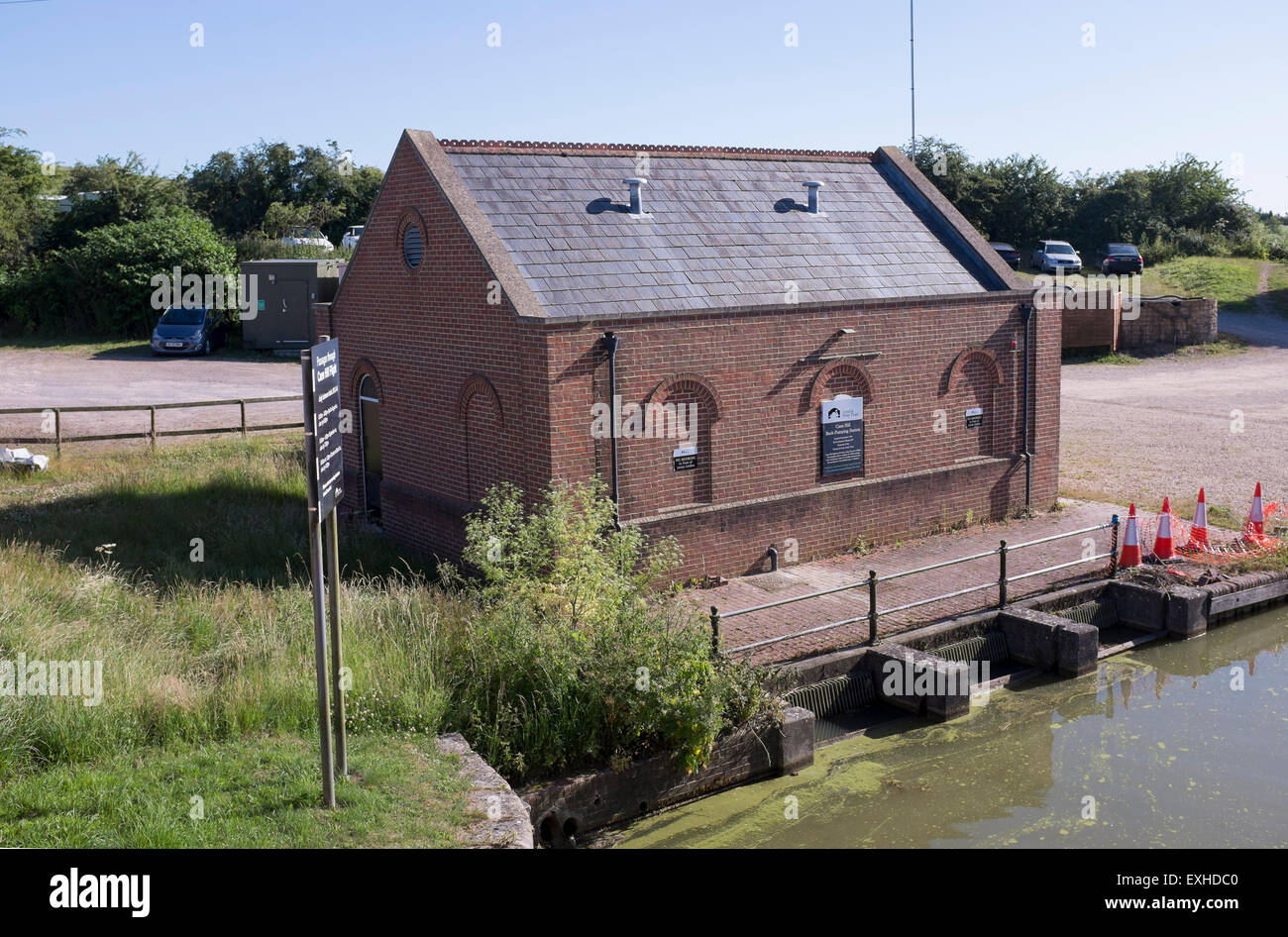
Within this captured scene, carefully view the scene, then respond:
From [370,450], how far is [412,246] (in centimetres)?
367

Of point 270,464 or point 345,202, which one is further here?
point 345,202

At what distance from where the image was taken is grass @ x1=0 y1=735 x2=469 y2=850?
6.86 m

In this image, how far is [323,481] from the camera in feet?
22.6

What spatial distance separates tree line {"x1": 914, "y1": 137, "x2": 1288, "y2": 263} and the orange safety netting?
135 feet

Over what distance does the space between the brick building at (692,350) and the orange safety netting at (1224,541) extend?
86.2 inches

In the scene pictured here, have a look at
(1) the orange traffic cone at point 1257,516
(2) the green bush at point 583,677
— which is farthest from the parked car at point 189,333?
(1) the orange traffic cone at point 1257,516

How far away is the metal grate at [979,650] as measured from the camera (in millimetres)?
12539

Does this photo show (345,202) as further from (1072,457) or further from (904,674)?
(904,674)

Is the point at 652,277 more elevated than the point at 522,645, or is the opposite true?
the point at 652,277

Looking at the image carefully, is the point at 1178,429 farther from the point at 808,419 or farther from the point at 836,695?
the point at 836,695

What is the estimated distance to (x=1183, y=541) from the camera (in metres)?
15.7

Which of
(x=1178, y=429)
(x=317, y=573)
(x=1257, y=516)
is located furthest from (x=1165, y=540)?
(x=317, y=573)
